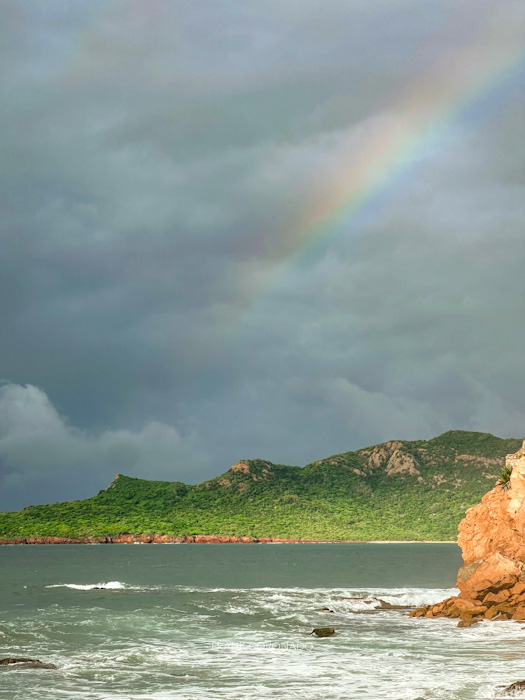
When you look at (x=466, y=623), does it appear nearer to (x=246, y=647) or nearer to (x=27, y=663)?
(x=246, y=647)

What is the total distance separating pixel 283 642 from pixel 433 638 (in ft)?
24.1

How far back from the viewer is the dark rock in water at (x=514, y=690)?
2245cm

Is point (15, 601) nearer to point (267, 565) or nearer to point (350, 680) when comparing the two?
point (350, 680)

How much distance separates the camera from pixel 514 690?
2261cm

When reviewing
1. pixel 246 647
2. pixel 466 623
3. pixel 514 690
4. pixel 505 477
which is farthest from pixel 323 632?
pixel 505 477

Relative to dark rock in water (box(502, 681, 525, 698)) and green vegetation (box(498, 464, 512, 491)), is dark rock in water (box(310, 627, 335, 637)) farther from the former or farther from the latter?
green vegetation (box(498, 464, 512, 491))

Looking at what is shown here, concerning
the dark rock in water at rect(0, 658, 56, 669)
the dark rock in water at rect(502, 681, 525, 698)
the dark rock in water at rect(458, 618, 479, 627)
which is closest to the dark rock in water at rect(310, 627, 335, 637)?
the dark rock in water at rect(458, 618, 479, 627)

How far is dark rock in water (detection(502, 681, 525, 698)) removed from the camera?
2245cm

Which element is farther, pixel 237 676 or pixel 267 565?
pixel 267 565

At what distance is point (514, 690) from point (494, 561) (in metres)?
25.2

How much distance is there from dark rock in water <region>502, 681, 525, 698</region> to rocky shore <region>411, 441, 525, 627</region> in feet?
58.4

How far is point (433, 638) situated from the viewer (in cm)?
3612

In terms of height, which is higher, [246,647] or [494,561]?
[494,561]

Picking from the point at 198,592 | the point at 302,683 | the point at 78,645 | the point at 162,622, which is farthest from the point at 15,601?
the point at 302,683
